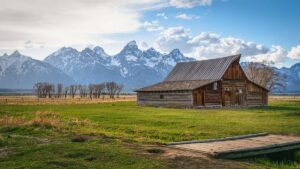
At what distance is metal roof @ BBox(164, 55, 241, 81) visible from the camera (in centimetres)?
6012

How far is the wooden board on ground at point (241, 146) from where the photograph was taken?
14.6 m

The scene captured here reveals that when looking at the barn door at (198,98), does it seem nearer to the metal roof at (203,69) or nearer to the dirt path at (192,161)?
the metal roof at (203,69)

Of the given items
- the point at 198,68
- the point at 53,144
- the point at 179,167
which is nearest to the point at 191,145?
the point at 179,167

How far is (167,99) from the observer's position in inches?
2410

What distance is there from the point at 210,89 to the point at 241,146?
138 feet

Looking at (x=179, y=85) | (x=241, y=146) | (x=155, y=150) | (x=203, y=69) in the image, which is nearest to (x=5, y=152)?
(x=155, y=150)

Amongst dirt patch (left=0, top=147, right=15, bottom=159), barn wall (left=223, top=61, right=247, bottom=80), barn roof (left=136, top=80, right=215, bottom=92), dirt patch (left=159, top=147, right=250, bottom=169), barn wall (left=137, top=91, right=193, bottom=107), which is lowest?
dirt patch (left=159, top=147, right=250, bottom=169)

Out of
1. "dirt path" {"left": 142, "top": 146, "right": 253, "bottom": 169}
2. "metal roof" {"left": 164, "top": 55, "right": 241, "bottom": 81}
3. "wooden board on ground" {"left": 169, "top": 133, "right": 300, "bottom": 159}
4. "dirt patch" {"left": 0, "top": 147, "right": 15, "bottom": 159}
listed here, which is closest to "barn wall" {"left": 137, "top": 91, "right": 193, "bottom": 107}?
"metal roof" {"left": 164, "top": 55, "right": 241, "bottom": 81}

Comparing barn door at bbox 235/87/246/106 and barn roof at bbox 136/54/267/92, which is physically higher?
barn roof at bbox 136/54/267/92

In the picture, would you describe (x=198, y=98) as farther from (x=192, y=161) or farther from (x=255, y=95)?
(x=192, y=161)

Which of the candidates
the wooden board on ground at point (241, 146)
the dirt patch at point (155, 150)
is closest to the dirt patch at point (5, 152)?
the dirt patch at point (155, 150)

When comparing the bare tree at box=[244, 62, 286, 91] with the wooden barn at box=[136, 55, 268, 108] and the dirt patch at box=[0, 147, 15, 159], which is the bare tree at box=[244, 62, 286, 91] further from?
the dirt patch at box=[0, 147, 15, 159]

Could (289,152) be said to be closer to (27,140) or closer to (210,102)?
(27,140)

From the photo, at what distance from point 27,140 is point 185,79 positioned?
48848mm
